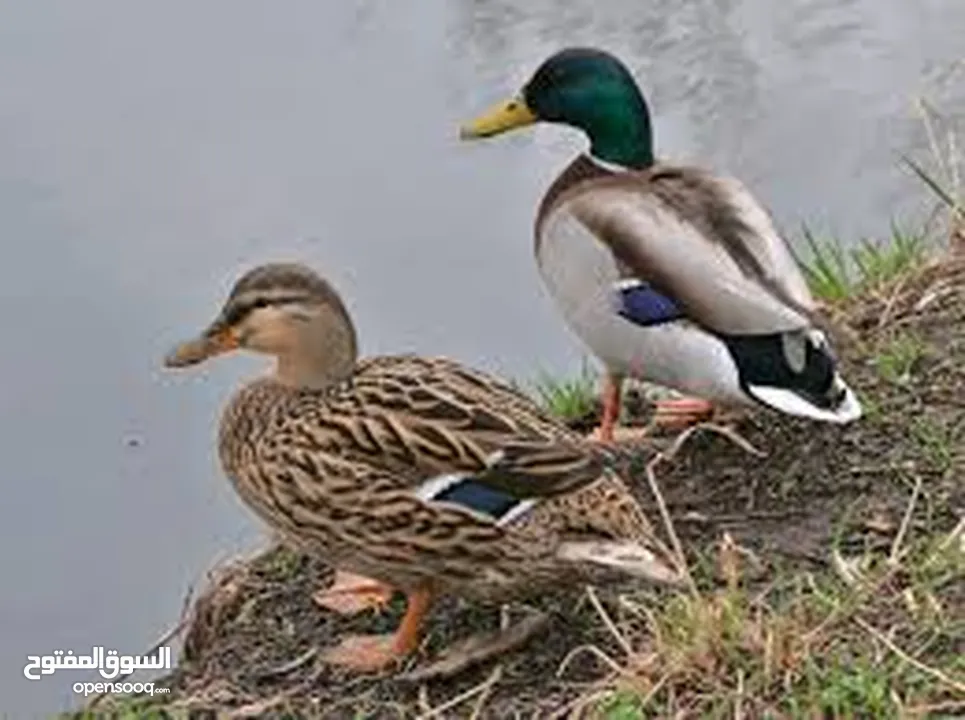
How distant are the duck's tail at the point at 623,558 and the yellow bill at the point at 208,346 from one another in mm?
656

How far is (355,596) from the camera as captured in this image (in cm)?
427

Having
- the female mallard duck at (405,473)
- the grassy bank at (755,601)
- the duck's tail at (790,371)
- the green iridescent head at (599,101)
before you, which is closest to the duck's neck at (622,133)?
the green iridescent head at (599,101)

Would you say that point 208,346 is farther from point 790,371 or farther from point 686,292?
point 790,371

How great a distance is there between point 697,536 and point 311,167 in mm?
2260

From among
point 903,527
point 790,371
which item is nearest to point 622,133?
point 790,371

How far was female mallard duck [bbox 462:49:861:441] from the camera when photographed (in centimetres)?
436

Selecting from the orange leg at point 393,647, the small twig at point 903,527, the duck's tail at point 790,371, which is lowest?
the orange leg at point 393,647

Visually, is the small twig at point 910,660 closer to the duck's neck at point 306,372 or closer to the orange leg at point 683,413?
the duck's neck at point 306,372

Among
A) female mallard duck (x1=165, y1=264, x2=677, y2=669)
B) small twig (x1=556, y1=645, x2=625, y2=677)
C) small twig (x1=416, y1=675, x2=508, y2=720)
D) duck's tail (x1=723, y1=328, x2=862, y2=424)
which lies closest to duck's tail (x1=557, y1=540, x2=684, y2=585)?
female mallard duck (x1=165, y1=264, x2=677, y2=669)

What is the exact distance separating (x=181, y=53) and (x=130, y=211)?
814 mm

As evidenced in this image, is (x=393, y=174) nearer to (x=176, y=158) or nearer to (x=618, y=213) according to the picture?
(x=176, y=158)

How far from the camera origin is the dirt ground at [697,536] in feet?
12.8

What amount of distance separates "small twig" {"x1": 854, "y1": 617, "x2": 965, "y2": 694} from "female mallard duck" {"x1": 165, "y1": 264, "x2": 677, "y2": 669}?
0.30 metres

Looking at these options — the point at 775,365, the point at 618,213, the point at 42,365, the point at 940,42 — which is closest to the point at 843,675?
the point at 775,365
